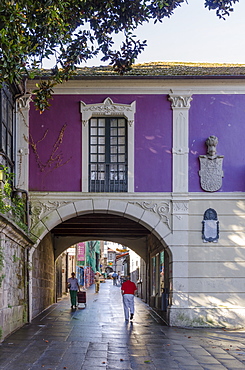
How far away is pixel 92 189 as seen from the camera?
17.8 meters

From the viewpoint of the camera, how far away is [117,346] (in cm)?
1287

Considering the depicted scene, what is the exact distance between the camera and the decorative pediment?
17.8m

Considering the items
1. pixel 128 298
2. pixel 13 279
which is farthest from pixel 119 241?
pixel 13 279

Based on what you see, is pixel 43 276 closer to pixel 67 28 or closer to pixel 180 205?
pixel 180 205

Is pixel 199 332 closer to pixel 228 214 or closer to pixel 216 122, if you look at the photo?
pixel 228 214

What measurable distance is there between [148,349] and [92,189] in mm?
6335

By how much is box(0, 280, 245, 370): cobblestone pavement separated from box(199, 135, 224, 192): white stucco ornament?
409 centimetres

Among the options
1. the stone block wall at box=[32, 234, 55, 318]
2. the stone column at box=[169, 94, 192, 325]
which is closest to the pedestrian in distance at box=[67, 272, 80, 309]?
the stone block wall at box=[32, 234, 55, 318]

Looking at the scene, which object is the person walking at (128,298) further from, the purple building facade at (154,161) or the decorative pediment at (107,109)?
the decorative pediment at (107,109)

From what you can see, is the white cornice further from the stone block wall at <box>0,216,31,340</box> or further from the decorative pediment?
the stone block wall at <box>0,216,31,340</box>

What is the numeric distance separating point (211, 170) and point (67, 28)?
7.44 meters

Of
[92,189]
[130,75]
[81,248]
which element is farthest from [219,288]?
[81,248]

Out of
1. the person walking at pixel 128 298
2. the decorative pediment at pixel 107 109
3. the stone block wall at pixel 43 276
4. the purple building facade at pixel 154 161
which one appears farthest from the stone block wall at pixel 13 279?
the decorative pediment at pixel 107 109

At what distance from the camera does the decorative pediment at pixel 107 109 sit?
58.5 feet
